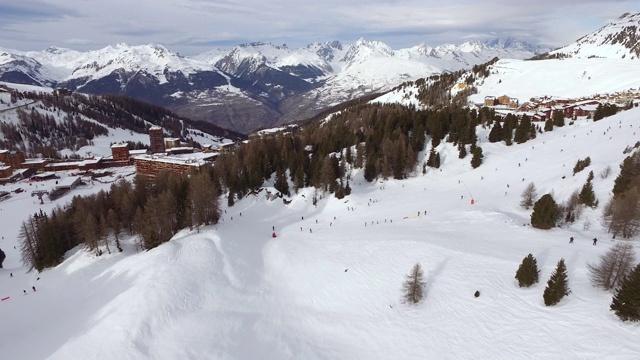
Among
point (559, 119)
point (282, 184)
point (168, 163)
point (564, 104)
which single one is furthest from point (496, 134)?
point (168, 163)

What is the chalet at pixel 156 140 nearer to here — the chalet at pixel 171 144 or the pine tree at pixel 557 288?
the chalet at pixel 171 144

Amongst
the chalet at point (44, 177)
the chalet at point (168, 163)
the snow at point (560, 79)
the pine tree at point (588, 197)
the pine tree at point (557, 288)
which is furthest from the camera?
the snow at point (560, 79)

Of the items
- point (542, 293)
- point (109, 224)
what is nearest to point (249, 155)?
point (109, 224)

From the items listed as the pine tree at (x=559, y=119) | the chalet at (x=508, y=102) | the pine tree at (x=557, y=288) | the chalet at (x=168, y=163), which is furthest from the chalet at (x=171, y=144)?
the pine tree at (x=557, y=288)

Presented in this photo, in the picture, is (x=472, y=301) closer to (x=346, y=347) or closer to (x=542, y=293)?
(x=542, y=293)

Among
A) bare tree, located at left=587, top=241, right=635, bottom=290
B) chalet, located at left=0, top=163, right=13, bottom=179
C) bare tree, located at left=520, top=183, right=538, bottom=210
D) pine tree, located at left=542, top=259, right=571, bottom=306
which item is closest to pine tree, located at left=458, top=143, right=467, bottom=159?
bare tree, located at left=520, top=183, right=538, bottom=210

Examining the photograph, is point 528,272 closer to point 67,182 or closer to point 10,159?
point 67,182

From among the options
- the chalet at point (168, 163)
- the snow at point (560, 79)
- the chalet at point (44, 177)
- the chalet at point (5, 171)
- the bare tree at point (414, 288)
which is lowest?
the chalet at point (44, 177)
